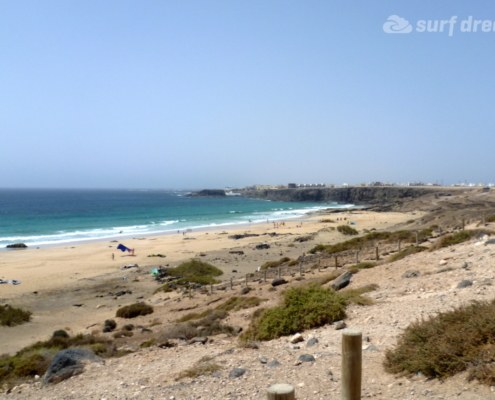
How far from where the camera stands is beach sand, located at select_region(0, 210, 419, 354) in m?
17.8

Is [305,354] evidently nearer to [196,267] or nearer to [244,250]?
[196,267]

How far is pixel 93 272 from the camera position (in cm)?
2984

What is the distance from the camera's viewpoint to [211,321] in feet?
39.4

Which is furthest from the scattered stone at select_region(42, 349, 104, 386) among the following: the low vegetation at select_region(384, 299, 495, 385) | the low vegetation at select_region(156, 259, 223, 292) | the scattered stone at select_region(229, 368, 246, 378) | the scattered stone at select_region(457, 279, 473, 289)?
the low vegetation at select_region(156, 259, 223, 292)

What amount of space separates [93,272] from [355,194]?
128 meters

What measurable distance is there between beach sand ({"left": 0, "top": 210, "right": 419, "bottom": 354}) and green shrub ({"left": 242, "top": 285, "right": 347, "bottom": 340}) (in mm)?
9266

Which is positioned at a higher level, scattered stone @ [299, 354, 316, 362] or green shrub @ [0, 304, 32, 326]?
scattered stone @ [299, 354, 316, 362]

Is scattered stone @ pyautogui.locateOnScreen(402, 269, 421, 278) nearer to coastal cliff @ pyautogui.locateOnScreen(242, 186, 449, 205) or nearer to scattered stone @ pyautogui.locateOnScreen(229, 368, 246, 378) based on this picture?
scattered stone @ pyautogui.locateOnScreen(229, 368, 246, 378)

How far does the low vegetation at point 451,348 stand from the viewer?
491cm

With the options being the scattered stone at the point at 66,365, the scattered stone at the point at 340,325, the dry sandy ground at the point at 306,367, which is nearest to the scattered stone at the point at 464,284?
the dry sandy ground at the point at 306,367

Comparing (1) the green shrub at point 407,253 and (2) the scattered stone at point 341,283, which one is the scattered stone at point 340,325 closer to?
(2) the scattered stone at point 341,283

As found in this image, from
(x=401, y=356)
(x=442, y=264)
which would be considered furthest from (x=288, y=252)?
(x=401, y=356)

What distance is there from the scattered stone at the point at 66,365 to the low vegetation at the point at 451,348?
20.7 ft

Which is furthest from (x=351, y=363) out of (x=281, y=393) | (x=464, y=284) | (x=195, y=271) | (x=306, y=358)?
(x=195, y=271)
